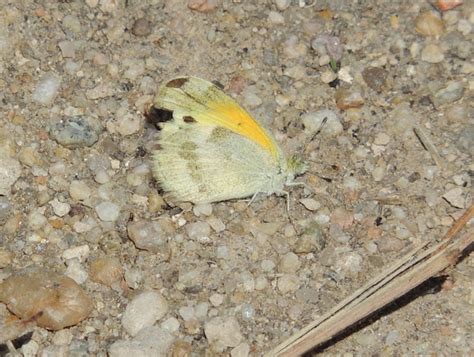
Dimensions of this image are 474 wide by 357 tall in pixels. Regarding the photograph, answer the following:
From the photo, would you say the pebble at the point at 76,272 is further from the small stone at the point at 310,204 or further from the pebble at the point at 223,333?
the small stone at the point at 310,204

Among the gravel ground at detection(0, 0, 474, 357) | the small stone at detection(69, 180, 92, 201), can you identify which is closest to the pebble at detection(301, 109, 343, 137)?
the gravel ground at detection(0, 0, 474, 357)

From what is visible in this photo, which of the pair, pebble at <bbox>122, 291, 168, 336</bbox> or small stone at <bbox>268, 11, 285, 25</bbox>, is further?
small stone at <bbox>268, 11, 285, 25</bbox>

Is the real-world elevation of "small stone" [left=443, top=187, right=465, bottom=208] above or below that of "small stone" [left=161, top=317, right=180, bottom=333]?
above

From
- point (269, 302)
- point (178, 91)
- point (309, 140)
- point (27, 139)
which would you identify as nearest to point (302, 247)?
point (269, 302)

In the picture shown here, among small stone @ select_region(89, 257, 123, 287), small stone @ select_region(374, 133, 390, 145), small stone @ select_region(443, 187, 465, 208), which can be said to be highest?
small stone @ select_region(374, 133, 390, 145)

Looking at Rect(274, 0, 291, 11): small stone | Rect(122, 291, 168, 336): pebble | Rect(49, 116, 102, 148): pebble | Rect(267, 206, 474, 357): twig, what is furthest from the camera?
Rect(274, 0, 291, 11): small stone

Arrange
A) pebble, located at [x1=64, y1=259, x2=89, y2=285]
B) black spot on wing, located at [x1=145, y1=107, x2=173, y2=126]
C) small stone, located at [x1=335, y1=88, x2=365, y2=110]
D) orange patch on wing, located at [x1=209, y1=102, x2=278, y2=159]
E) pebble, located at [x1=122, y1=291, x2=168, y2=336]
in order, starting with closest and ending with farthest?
pebble, located at [x1=122, y1=291, x2=168, y2=336] < pebble, located at [x1=64, y1=259, x2=89, y2=285] < orange patch on wing, located at [x1=209, y1=102, x2=278, y2=159] < black spot on wing, located at [x1=145, y1=107, x2=173, y2=126] < small stone, located at [x1=335, y1=88, x2=365, y2=110]

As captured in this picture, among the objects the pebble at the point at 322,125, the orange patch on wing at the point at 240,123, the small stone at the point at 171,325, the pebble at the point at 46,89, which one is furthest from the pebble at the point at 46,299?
the pebble at the point at 322,125

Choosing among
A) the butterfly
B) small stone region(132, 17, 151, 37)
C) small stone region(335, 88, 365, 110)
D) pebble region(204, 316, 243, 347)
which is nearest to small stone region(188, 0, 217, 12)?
small stone region(132, 17, 151, 37)

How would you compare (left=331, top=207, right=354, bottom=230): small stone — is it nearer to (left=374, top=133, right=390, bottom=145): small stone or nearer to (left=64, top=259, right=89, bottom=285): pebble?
(left=374, top=133, right=390, bottom=145): small stone
